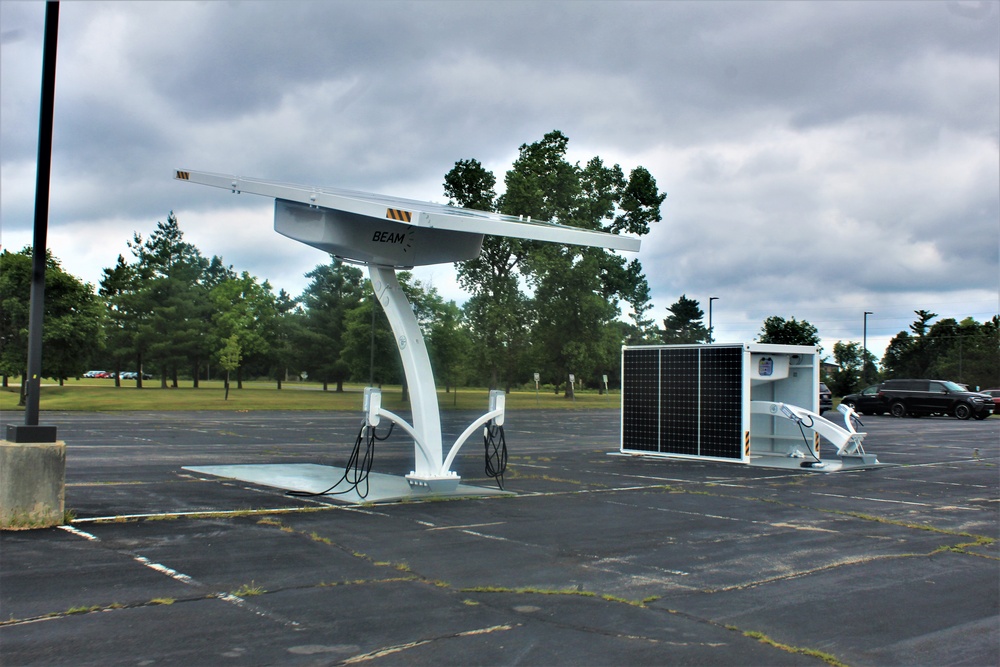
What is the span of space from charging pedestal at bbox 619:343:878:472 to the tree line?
112ft

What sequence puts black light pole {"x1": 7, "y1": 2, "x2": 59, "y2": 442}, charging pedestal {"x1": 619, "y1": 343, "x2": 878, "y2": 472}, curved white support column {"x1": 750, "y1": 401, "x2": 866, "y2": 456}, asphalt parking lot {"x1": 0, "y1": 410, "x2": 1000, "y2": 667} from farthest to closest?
1. charging pedestal {"x1": 619, "y1": 343, "x2": 878, "y2": 472}
2. curved white support column {"x1": 750, "y1": 401, "x2": 866, "y2": 456}
3. black light pole {"x1": 7, "y1": 2, "x2": 59, "y2": 442}
4. asphalt parking lot {"x1": 0, "y1": 410, "x2": 1000, "y2": 667}

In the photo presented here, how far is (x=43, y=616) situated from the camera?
5820mm

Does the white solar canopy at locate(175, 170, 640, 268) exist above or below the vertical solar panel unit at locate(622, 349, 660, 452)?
above

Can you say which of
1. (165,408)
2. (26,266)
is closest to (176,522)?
(165,408)

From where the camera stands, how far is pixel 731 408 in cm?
1927

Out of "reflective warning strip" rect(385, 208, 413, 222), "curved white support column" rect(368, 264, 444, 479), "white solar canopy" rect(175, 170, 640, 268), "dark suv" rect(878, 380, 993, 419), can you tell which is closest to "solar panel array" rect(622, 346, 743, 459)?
"white solar canopy" rect(175, 170, 640, 268)

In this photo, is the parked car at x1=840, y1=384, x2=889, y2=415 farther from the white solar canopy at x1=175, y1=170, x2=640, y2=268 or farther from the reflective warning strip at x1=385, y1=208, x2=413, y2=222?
the reflective warning strip at x1=385, y1=208, x2=413, y2=222

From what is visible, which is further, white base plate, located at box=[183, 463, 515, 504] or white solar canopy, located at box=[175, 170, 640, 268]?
white base plate, located at box=[183, 463, 515, 504]

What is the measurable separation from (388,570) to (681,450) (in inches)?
545

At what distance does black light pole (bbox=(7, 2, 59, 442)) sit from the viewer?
9.18 metres

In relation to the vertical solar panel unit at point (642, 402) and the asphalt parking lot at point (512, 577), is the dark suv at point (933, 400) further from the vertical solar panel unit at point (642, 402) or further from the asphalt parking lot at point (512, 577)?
the asphalt parking lot at point (512, 577)

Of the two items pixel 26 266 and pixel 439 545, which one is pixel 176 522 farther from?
pixel 26 266

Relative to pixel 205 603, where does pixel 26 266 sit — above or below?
above

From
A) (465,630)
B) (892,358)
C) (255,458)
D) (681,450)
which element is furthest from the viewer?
(892,358)
